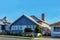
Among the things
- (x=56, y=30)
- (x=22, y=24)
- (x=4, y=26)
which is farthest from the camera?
(x=4, y=26)

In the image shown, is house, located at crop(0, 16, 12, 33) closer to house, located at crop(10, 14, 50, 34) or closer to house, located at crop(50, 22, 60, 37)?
house, located at crop(10, 14, 50, 34)

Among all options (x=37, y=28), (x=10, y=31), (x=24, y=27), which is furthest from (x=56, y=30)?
(x=10, y=31)

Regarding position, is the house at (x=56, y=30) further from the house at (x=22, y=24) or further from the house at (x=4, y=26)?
the house at (x=4, y=26)

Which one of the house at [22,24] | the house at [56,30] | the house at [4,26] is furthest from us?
the house at [4,26]

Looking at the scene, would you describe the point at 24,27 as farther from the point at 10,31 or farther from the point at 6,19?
the point at 6,19

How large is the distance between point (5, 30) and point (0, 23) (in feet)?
8.78

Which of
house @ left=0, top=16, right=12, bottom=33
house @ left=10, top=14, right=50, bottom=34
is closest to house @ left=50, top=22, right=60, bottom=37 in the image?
house @ left=10, top=14, right=50, bottom=34

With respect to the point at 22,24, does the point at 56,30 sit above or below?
below

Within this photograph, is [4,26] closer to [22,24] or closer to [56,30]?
[22,24]

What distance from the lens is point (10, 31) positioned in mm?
66312

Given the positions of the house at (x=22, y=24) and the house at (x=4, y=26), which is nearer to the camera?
the house at (x=22, y=24)

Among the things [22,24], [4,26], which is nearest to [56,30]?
[22,24]

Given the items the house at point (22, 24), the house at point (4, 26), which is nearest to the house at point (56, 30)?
the house at point (22, 24)

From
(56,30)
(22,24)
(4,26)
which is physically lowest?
(56,30)
